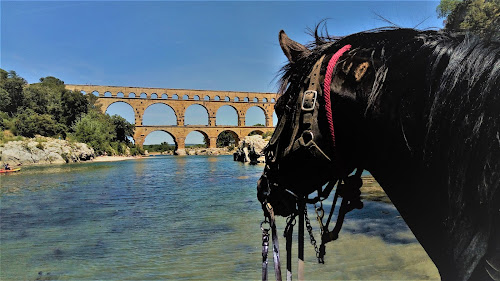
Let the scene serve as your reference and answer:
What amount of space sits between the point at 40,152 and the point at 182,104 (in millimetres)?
46310

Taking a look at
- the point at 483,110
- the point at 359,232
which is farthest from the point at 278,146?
the point at 359,232

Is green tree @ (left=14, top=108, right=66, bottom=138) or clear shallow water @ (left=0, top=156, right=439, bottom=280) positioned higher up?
green tree @ (left=14, top=108, right=66, bottom=138)

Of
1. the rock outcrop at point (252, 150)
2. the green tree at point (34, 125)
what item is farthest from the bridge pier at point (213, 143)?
the green tree at point (34, 125)

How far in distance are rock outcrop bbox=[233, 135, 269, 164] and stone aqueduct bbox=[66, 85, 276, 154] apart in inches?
1483

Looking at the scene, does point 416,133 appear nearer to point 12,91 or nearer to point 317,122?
point 317,122

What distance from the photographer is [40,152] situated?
113ft

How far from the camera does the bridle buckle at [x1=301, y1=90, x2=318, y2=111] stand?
1.22 m

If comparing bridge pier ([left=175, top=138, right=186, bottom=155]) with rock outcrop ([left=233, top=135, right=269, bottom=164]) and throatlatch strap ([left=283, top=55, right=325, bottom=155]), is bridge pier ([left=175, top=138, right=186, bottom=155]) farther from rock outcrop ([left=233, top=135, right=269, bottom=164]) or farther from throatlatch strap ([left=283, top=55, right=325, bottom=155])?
throatlatch strap ([left=283, top=55, right=325, bottom=155])

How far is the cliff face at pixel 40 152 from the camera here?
3169cm

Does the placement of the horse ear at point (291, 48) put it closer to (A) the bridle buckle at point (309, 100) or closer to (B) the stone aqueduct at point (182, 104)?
(A) the bridle buckle at point (309, 100)

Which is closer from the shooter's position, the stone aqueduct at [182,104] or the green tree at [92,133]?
the green tree at [92,133]

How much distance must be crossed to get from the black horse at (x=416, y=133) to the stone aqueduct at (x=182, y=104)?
73399 mm

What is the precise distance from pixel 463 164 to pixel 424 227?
274 millimetres

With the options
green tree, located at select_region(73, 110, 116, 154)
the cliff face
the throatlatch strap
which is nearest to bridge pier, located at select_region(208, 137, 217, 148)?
green tree, located at select_region(73, 110, 116, 154)
